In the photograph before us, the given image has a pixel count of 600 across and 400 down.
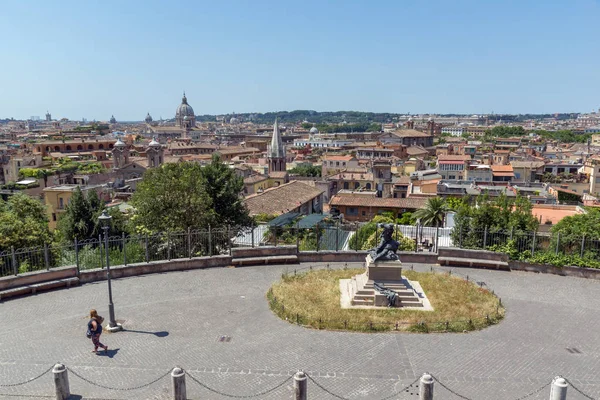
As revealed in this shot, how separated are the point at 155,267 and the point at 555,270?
13.9 m

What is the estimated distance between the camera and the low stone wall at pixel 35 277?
45.1ft

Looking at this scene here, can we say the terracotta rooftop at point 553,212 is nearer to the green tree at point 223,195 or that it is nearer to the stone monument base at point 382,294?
the green tree at point 223,195

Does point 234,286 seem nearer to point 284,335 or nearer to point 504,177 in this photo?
point 284,335

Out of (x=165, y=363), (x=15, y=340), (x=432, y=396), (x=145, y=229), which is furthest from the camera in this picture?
(x=145, y=229)

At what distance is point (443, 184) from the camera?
5075 cm

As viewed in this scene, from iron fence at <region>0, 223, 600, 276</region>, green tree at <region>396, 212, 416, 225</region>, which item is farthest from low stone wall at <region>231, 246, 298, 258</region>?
green tree at <region>396, 212, 416, 225</region>

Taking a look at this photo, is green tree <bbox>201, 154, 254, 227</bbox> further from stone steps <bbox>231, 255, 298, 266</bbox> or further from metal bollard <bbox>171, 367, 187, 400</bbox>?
metal bollard <bbox>171, 367, 187, 400</bbox>

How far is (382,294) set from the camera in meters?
13.2

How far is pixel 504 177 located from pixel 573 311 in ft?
171

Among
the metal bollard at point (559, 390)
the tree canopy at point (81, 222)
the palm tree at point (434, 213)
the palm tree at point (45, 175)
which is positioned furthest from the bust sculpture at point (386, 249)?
the palm tree at point (45, 175)

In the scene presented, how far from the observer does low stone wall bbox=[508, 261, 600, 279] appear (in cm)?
1588

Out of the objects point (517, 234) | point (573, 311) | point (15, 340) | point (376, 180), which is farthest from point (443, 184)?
point (15, 340)

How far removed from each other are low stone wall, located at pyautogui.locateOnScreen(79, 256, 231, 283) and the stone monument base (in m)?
5.29

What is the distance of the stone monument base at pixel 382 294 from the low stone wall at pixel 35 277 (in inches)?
342
